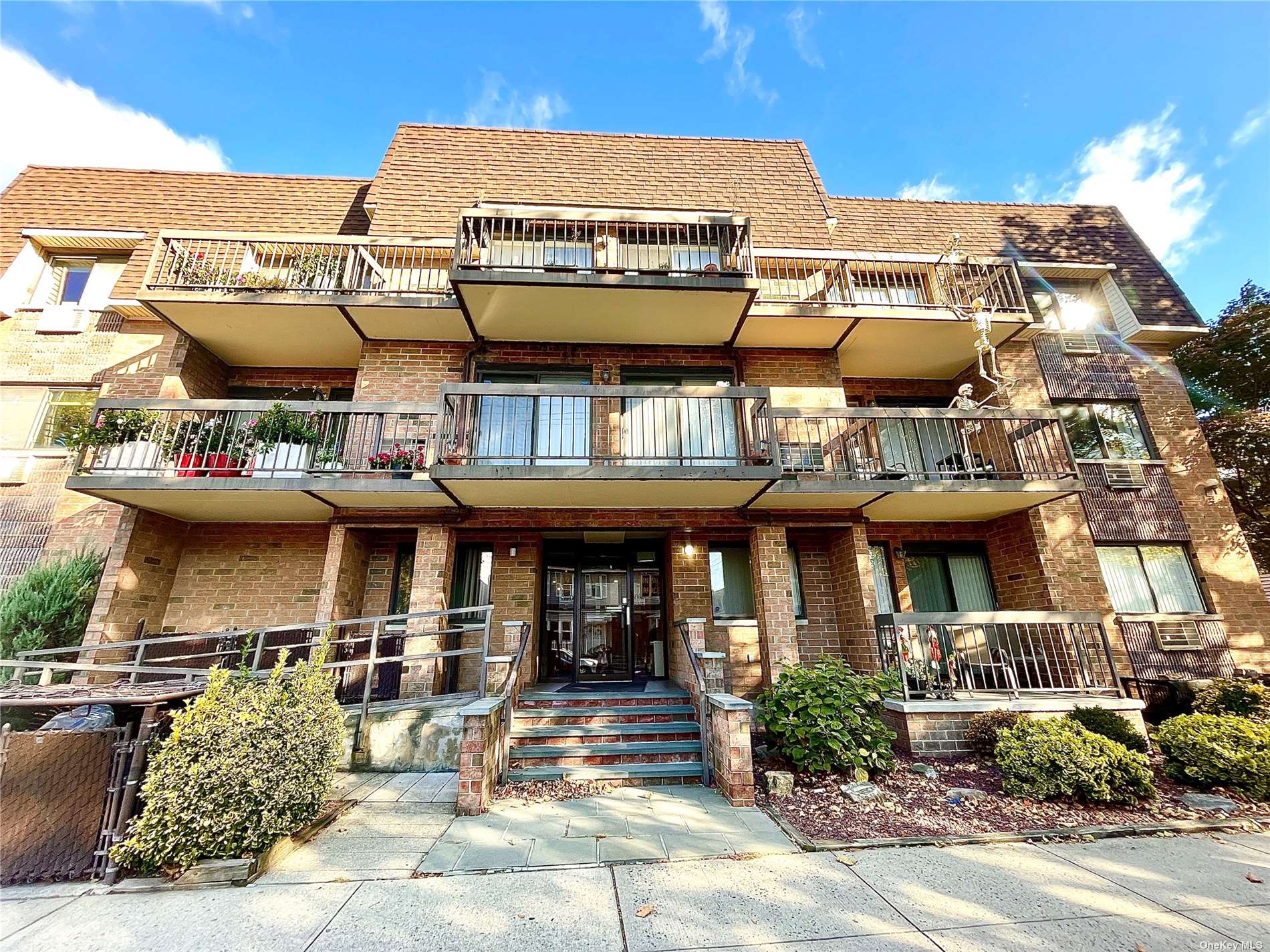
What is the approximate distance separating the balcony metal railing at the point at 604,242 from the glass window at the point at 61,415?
24.4 feet

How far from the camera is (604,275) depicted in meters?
7.56

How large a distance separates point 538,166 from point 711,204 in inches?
151

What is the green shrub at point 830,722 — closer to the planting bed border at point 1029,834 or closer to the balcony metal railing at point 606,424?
the planting bed border at point 1029,834


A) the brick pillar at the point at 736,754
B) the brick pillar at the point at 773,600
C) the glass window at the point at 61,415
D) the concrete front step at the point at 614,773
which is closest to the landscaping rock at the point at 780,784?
the brick pillar at the point at 736,754

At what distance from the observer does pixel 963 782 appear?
5.37m

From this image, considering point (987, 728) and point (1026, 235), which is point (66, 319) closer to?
point (987, 728)

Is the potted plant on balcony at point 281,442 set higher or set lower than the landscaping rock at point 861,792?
higher

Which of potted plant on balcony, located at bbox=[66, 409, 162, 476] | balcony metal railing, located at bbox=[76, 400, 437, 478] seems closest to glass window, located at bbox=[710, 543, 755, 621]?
balcony metal railing, located at bbox=[76, 400, 437, 478]

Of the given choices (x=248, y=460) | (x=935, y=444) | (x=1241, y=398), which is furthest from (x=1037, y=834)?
(x=1241, y=398)

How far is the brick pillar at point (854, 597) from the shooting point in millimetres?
7451

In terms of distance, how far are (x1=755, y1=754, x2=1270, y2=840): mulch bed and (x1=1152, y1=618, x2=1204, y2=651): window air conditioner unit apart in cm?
399

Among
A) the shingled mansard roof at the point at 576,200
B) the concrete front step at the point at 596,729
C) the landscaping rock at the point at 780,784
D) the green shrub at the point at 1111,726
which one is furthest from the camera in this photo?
the shingled mansard roof at the point at 576,200

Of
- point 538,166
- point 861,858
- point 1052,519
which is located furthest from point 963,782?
point 538,166

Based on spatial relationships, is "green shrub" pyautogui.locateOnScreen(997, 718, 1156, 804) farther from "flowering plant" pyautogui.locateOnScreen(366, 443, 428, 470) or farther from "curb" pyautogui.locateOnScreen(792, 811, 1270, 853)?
"flowering plant" pyautogui.locateOnScreen(366, 443, 428, 470)
